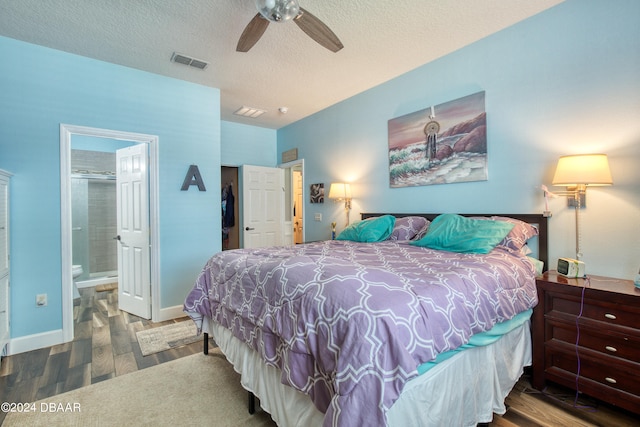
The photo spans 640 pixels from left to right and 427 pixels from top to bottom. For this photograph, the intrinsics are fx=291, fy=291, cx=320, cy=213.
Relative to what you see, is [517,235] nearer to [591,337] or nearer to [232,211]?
[591,337]

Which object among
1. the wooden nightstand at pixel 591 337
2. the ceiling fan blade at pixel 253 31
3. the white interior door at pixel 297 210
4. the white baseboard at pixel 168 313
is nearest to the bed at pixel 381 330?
the wooden nightstand at pixel 591 337

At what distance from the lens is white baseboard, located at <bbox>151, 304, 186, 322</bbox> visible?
326 cm

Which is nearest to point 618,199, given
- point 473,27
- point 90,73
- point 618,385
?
point 618,385

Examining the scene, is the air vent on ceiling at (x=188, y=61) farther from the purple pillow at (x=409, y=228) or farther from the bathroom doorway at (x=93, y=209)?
the purple pillow at (x=409, y=228)

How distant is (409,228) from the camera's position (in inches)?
114

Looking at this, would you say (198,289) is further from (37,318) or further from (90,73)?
(90,73)

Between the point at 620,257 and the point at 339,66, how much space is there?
2.86 m

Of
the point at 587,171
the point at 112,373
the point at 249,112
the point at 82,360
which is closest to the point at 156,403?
the point at 112,373

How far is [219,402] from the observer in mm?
1847

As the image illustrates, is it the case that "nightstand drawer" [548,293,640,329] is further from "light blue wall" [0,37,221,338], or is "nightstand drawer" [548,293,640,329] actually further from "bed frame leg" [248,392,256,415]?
"light blue wall" [0,37,221,338]

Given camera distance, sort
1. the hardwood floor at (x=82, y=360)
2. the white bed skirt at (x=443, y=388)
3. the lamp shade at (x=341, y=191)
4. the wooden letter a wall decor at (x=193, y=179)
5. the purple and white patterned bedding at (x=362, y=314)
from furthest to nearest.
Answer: the lamp shade at (x=341, y=191)
the wooden letter a wall decor at (x=193, y=179)
the hardwood floor at (x=82, y=360)
the white bed skirt at (x=443, y=388)
the purple and white patterned bedding at (x=362, y=314)

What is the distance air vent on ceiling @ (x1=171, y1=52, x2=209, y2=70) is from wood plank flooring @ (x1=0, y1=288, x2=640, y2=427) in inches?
109

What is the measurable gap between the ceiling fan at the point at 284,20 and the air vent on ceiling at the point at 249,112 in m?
2.19

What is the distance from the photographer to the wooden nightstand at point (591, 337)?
1.59 m
